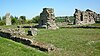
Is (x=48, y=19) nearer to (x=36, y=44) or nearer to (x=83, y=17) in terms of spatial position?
(x=83, y=17)

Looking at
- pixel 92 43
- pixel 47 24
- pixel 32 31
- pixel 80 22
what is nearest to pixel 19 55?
pixel 92 43

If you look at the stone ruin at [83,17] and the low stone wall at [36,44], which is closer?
the low stone wall at [36,44]

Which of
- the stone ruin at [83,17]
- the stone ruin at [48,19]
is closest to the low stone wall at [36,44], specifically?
the stone ruin at [48,19]

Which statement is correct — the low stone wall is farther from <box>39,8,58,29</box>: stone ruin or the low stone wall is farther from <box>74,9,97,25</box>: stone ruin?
<box>74,9,97,25</box>: stone ruin

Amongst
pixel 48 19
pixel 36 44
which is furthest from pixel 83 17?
pixel 36 44

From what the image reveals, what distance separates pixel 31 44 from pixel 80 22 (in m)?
43.4

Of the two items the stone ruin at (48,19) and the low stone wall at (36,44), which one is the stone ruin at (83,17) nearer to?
the stone ruin at (48,19)

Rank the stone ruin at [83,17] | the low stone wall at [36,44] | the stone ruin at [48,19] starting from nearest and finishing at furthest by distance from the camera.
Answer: the low stone wall at [36,44]
the stone ruin at [48,19]
the stone ruin at [83,17]

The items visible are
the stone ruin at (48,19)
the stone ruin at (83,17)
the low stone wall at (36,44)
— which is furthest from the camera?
the stone ruin at (83,17)

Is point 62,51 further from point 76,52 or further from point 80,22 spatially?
point 80,22

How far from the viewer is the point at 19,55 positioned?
1322 centimetres

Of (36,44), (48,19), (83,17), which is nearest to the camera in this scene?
(36,44)

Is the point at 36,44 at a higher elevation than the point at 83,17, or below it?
below

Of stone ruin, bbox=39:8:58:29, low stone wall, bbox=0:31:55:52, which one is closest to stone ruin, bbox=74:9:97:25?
stone ruin, bbox=39:8:58:29
